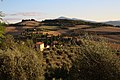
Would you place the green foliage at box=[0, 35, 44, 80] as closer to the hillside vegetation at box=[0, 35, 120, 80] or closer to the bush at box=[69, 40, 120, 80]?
the hillside vegetation at box=[0, 35, 120, 80]

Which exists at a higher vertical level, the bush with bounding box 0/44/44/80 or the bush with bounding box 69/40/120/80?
the bush with bounding box 69/40/120/80

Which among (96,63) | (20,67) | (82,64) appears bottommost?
(20,67)

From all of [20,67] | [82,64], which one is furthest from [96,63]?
[20,67]

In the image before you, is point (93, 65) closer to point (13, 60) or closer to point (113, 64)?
point (113, 64)

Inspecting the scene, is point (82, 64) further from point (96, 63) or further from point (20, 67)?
point (20, 67)

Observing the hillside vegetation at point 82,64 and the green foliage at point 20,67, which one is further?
the green foliage at point 20,67

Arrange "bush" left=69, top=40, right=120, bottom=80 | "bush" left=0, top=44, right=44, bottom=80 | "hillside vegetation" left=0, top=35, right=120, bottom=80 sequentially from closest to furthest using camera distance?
1. "bush" left=69, top=40, right=120, bottom=80
2. "hillside vegetation" left=0, top=35, right=120, bottom=80
3. "bush" left=0, top=44, right=44, bottom=80

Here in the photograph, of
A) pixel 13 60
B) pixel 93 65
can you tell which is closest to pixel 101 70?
pixel 93 65

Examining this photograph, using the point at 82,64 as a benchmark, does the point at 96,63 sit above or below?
above

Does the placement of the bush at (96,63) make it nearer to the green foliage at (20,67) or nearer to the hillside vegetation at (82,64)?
the hillside vegetation at (82,64)

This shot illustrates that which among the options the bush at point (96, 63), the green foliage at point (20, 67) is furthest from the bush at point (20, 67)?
the bush at point (96, 63)

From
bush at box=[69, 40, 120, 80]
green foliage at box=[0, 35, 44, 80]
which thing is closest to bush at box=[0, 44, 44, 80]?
green foliage at box=[0, 35, 44, 80]

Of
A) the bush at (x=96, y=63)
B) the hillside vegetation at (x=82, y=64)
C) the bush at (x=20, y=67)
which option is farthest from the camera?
the bush at (x=20, y=67)

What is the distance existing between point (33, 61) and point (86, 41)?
597cm
